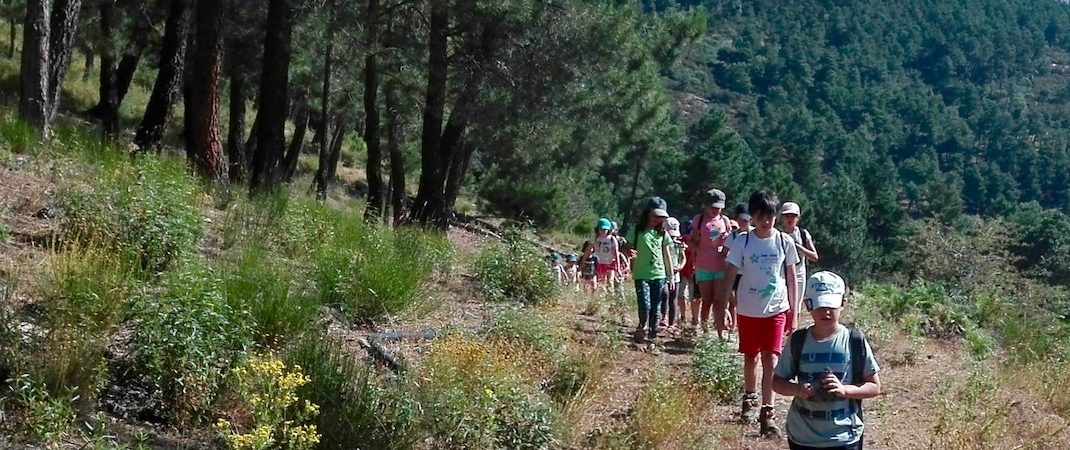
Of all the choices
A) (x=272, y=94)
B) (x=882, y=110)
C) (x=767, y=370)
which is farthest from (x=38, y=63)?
(x=882, y=110)

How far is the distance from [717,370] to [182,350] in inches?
159

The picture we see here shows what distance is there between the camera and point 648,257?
863cm

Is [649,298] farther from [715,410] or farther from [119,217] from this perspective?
[119,217]

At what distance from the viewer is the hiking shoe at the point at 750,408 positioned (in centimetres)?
651

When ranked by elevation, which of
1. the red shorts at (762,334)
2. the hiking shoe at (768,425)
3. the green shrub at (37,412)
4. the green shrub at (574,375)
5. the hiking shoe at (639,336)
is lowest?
the hiking shoe at (639,336)

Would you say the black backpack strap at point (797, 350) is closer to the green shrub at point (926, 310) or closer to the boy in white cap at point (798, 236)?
the boy in white cap at point (798, 236)

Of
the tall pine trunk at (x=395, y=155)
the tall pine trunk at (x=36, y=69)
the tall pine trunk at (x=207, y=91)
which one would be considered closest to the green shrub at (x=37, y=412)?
the tall pine trunk at (x=36, y=69)

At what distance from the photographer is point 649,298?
344 inches

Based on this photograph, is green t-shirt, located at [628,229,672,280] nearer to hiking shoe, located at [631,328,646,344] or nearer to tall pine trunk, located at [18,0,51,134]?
hiking shoe, located at [631,328,646,344]

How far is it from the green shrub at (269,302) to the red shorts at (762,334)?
2.63 meters

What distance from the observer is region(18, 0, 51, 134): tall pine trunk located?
8.59m

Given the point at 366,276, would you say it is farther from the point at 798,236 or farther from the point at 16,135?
the point at 798,236

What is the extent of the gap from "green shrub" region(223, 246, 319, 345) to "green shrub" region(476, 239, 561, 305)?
141 inches

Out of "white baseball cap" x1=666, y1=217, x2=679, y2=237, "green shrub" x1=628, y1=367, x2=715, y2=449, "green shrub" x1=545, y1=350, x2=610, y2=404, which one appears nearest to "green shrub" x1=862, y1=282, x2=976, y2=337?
"white baseball cap" x1=666, y1=217, x2=679, y2=237
